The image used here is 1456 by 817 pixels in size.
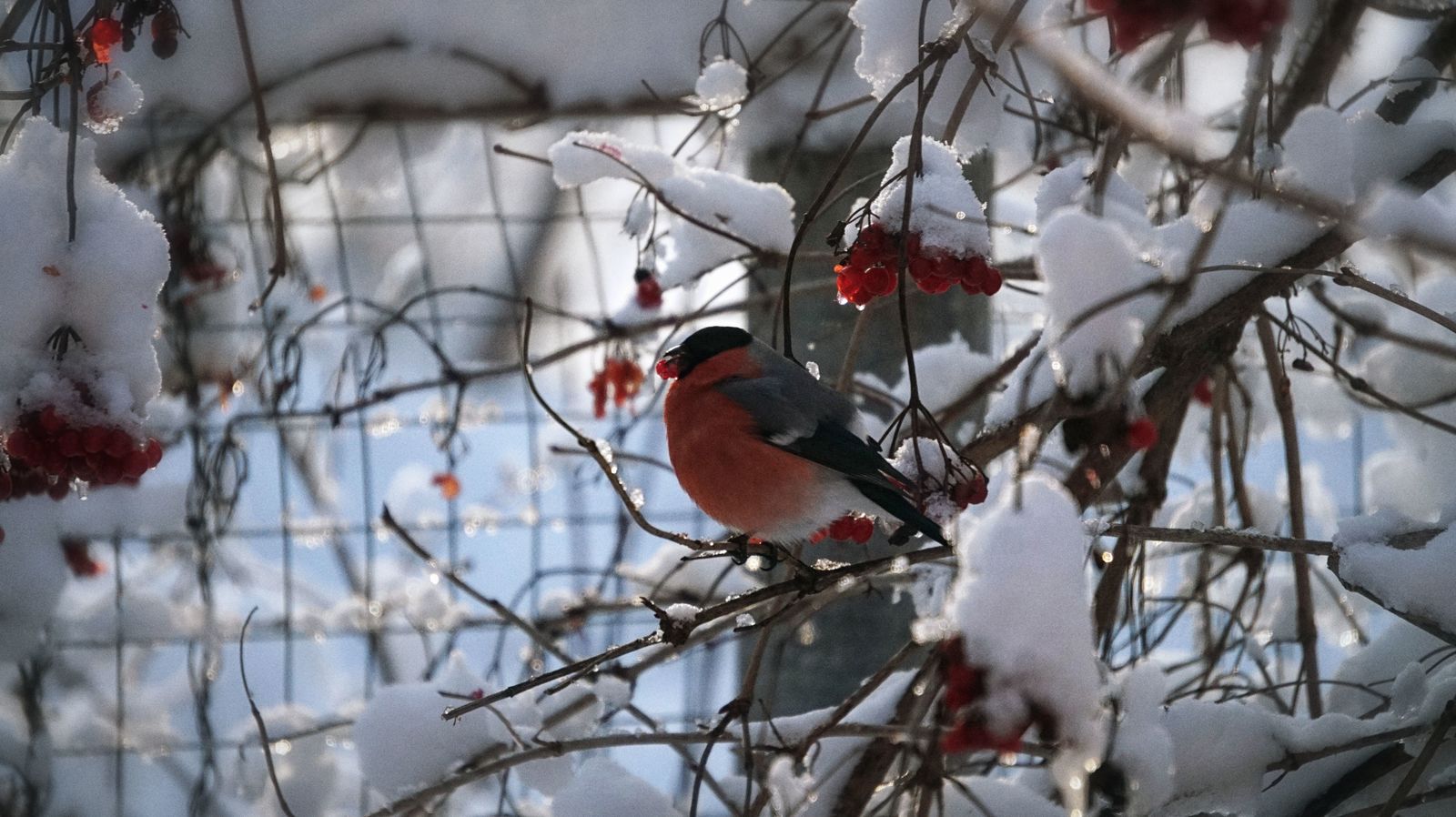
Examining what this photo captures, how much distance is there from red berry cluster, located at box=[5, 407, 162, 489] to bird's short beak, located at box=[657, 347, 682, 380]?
2.25 ft

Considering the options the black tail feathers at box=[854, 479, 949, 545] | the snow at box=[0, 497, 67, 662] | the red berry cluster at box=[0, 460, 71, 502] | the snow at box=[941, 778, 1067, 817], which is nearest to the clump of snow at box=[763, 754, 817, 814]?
the snow at box=[941, 778, 1067, 817]

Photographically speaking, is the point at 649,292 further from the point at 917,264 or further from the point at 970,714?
the point at 970,714

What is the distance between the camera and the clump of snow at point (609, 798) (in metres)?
1.41

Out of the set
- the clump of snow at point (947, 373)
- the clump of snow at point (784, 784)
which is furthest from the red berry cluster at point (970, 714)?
the clump of snow at point (947, 373)

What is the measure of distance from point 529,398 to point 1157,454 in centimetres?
136

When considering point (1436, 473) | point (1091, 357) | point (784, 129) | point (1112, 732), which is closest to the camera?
point (1091, 357)

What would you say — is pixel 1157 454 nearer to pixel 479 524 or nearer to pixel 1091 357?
pixel 1091 357

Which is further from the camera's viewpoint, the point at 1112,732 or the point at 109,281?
the point at 109,281

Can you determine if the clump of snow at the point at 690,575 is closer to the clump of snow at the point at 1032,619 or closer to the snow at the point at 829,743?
the snow at the point at 829,743

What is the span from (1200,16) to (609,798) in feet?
3.49

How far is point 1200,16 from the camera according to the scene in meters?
0.66

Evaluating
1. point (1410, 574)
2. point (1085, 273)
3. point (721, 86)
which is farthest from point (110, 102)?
point (1410, 574)

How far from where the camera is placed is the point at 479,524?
2.70 meters

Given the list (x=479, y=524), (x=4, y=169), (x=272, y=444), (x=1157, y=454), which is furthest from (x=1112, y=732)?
(x=272, y=444)
